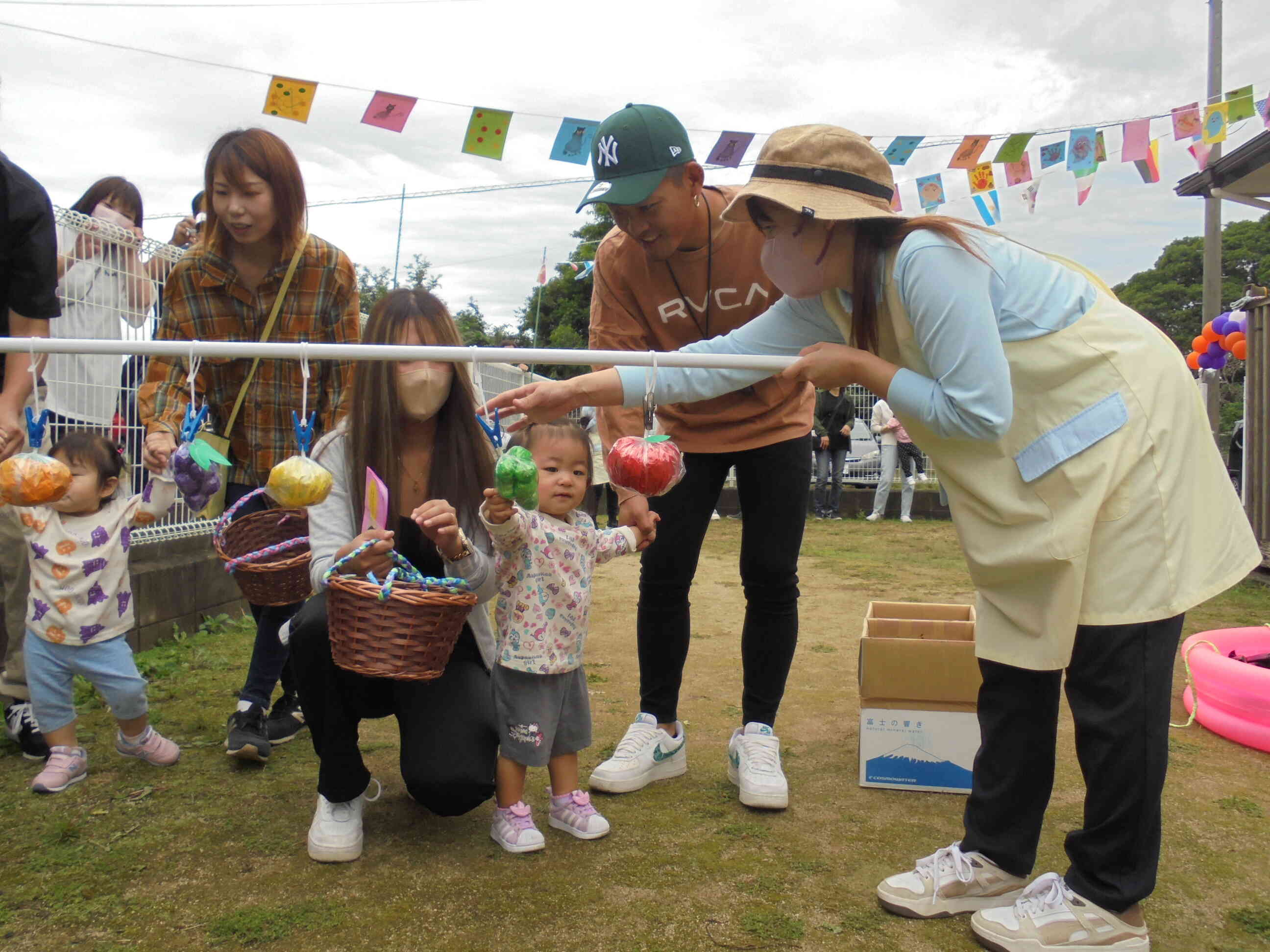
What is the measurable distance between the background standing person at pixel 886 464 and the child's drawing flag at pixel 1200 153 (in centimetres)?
409

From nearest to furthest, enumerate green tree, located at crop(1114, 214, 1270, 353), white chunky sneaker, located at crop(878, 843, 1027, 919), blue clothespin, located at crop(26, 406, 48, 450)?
white chunky sneaker, located at crop(878, 843, 1027, 919) → blue clothespin, located at crop(26, 406, 48, 450) → green tree, located at crop(1114, 214, 1270, 353)

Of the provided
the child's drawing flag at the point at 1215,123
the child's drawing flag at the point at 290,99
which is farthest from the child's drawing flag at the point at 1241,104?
the child's drawing flag at the point at 290,99

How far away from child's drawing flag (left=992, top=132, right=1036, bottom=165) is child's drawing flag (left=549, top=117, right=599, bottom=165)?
10.3ft

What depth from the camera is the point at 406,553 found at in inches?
92.9

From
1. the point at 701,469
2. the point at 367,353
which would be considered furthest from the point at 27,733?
the point at 701,469

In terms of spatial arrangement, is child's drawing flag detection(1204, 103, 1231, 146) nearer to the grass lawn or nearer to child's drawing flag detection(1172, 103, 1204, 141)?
child's drawing flag detection(1172, 103, 1204, 141)

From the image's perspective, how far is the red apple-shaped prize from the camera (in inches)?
77.6

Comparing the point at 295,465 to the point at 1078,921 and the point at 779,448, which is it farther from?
the point at 1078,921

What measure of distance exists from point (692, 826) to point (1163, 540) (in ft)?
4.30

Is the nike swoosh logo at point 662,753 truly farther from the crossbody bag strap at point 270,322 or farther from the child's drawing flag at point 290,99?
the child's drawing flag at point 290,99

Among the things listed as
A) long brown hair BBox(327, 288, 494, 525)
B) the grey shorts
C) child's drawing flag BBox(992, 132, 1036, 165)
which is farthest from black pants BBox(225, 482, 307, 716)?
child's drawing flag BBox(992, 132, 1036, 165)

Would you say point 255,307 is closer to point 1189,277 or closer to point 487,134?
point 487,134

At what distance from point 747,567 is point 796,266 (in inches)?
42.4

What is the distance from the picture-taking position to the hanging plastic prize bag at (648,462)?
6.47 ft
